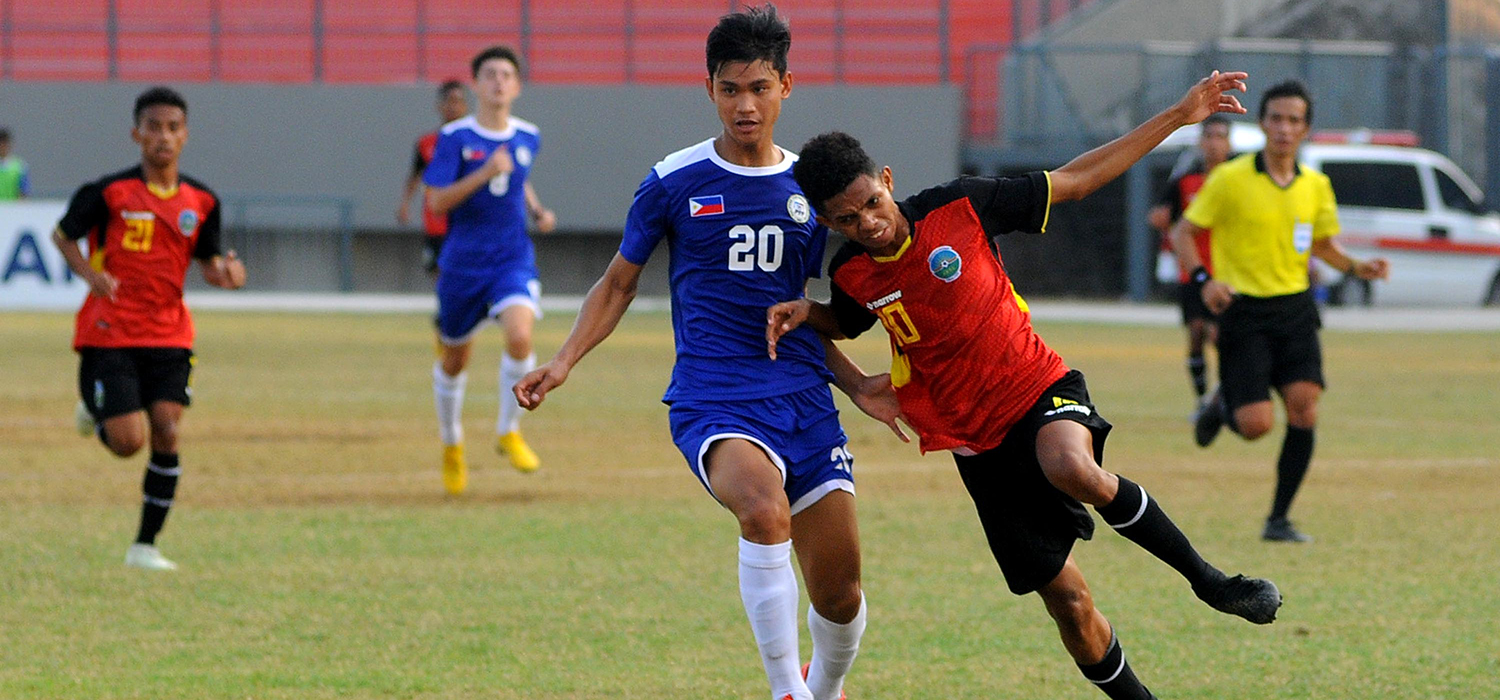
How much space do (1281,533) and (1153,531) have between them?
4.24m

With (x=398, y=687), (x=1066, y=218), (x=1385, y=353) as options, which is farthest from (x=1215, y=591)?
(x=1066, y=218)

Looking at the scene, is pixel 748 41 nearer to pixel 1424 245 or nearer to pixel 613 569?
pixel 613 569

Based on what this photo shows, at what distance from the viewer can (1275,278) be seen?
372 inches

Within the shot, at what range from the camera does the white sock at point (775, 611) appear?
5297mm

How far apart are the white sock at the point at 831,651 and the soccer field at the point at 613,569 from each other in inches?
15.5

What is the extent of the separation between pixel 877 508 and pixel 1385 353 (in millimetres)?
12376

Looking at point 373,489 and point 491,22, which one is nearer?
point 373,489

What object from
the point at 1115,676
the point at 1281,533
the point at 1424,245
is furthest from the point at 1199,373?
the point at 1424,245

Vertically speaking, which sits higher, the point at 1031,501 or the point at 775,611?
the point at 1031,501

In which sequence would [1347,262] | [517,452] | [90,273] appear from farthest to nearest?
[517,452]
[1347,262]
[90,273]

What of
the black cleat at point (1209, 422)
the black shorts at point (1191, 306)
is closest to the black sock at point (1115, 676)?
the black cleat at point (1209, 422)

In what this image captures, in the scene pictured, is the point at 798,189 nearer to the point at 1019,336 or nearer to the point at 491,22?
the point at 1019,336

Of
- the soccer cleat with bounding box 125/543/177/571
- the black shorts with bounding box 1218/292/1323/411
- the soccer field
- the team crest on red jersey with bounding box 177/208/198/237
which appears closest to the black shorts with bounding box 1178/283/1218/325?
the soccer field

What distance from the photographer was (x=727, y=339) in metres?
5.54
